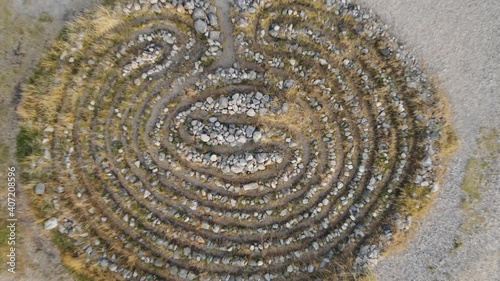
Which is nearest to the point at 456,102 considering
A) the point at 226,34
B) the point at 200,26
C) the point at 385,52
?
the point at 385,52

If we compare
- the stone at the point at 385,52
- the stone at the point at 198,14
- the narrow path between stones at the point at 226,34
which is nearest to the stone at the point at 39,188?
the narrow path between stones at the point at 226,34

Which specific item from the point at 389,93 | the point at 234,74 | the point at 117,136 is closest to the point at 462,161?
the point at 389,93

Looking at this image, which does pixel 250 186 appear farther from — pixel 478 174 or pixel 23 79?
pixel 23 79

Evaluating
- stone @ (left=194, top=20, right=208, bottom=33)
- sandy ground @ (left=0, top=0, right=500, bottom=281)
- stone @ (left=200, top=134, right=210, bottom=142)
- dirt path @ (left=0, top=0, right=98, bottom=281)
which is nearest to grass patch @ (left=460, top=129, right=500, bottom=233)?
sandy ground @ (left=0, top=0, right=500, bottom=281)

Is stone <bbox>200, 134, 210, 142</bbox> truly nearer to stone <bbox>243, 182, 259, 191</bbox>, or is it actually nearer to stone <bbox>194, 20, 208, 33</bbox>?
stone <bbox>243, 182, 259, 191</bbox>

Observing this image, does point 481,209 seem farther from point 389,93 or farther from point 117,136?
point 117,136

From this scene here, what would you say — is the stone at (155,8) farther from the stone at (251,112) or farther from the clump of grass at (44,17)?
the stone at (251,112)
